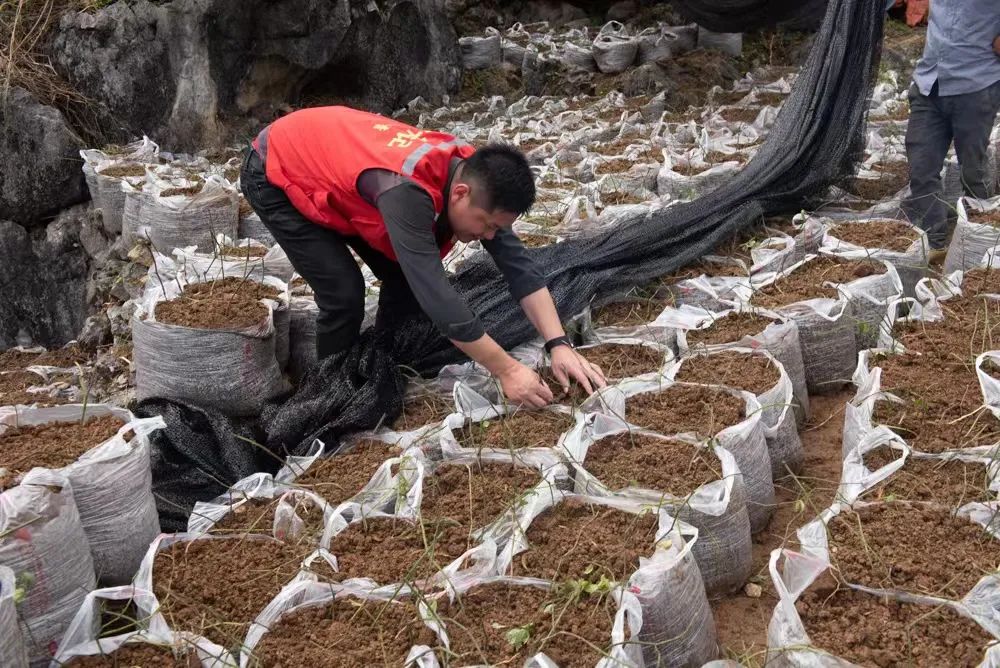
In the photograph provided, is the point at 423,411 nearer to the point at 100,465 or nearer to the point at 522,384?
the point at 522,384

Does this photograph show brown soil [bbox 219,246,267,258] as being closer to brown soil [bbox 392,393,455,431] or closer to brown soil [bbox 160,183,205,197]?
brown soil [bbox 160,183,205,197]

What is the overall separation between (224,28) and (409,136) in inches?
194

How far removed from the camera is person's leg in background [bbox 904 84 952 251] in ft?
12.4

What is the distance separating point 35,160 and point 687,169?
15.4 feet

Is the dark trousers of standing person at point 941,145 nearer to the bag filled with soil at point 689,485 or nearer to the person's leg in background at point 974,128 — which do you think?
the person's leg in background at point 974,128

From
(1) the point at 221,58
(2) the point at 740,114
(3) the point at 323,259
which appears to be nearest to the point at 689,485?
(3) the point at 323,259

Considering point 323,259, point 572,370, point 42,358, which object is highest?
point 323,259

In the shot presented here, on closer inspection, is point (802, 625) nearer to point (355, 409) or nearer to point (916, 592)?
point (916, 592)

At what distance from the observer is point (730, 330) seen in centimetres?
287

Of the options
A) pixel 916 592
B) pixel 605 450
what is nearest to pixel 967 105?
pixel 605 450

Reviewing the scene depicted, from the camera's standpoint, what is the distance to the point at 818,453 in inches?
107

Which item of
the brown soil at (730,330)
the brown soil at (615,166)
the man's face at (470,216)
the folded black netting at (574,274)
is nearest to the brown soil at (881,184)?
the folded black netting at (574,274)

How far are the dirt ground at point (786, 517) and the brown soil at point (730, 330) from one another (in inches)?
14.1

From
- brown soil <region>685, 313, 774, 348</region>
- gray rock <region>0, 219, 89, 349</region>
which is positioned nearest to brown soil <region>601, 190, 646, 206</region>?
brown soil <region>685, 313, 774, 348</region>
